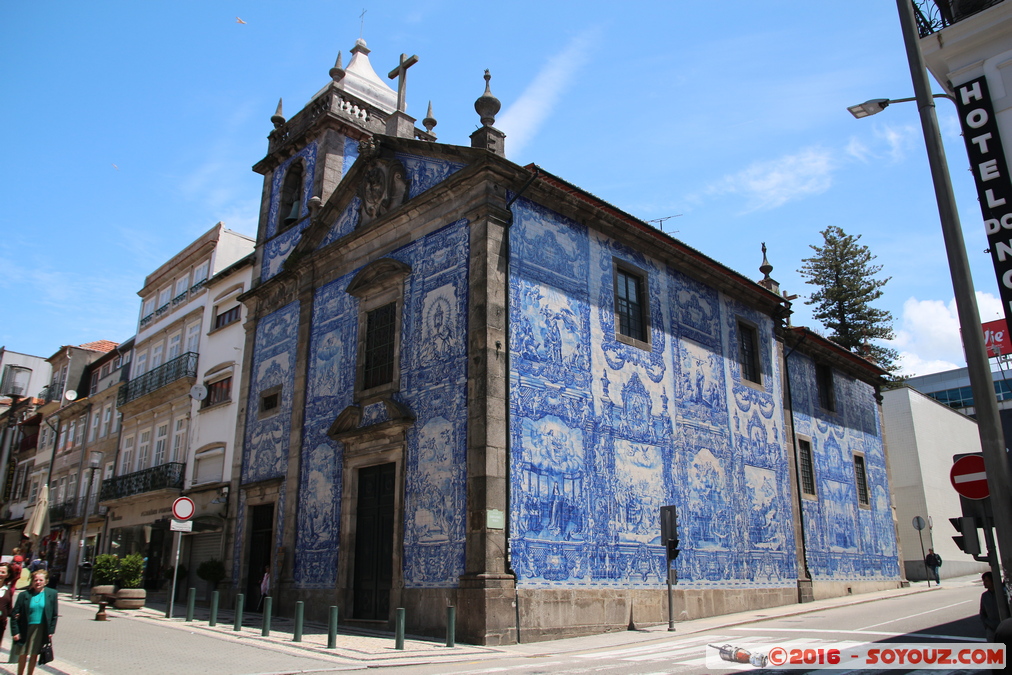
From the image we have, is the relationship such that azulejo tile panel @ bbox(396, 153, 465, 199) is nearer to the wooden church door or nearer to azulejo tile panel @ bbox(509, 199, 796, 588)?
azulejo tile panel @ bbox(509, 199, 796, 588)

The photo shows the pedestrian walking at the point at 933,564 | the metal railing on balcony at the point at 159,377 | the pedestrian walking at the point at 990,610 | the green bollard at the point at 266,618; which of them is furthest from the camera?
the pedestrian walking at the point at 933,564

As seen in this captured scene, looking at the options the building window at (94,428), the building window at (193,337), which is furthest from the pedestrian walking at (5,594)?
the building window at (94,428)

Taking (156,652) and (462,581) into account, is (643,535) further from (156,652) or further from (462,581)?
(156,652)

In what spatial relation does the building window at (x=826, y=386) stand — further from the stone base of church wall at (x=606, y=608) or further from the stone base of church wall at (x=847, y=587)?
the stone base of church wall at (x=606, y=608)


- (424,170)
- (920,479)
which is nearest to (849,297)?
(920,479)

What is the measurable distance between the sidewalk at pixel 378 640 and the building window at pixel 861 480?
7.52 m

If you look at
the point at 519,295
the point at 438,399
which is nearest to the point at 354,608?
the point at 438,399

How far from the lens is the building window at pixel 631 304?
55.2 ft

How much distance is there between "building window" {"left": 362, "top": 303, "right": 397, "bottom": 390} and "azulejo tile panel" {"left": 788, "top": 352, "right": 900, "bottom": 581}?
12.7m

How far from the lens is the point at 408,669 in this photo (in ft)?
30.8

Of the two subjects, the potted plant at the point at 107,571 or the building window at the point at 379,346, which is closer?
the building window at the point at 379,346

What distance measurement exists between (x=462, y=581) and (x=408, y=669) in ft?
11.1

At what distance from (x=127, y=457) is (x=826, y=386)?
2583 centimetres

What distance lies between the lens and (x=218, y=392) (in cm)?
2391
